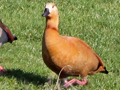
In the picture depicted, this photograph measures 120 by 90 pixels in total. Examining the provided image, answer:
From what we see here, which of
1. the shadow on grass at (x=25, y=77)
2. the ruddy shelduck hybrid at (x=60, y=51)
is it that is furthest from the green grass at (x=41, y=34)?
the ruddy shelduck hybrid at (x=60, y=51)

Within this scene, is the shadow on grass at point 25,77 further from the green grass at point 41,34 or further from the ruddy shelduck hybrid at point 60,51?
the ruddy shelduck hybrid at point 60,51

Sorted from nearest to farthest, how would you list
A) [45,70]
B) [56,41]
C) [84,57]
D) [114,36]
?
[56,41], [84,57], [45,70], [114,36]

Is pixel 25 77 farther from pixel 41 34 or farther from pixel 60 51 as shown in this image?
pixel 41 34

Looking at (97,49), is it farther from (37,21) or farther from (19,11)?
(19,11)

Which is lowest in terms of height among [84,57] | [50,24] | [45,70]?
[45,70]

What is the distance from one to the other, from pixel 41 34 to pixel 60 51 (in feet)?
12.5

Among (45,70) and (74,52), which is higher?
(74,52)

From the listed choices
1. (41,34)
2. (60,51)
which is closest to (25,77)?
(60,51)

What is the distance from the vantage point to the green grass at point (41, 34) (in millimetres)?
7418

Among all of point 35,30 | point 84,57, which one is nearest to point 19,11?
point 35,30

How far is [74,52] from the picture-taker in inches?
262

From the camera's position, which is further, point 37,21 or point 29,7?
point 29,7

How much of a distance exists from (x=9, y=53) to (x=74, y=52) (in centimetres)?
254

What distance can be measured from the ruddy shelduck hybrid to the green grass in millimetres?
424
